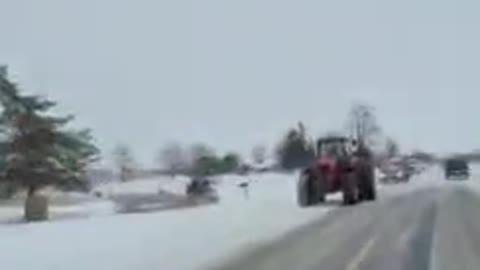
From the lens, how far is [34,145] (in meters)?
75.9

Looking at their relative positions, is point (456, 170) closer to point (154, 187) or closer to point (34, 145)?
point (154, 187)

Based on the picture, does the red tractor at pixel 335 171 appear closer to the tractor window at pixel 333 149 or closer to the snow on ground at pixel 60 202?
the tractor window at pixel 333 149

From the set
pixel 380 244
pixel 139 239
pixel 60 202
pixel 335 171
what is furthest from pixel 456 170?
pixel 139 239

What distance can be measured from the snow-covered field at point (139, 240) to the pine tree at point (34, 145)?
3863cm

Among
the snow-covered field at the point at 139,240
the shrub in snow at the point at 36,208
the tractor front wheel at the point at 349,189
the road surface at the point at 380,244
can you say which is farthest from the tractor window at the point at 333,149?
the shrub in snow at the point at 36,208

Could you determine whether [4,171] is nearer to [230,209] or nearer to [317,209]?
[317,209]

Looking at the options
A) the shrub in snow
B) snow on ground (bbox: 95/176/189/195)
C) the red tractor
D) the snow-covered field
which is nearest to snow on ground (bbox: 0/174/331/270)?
the snow-covered field

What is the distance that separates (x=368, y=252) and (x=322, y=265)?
3.20 m

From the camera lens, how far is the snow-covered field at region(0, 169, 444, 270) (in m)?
18.3

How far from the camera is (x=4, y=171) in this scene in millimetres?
74812

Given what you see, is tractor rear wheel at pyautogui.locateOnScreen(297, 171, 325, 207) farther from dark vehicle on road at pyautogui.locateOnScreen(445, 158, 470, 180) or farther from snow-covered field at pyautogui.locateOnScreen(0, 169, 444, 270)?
dark vehicle on road at pyautogui.locateOnScreen(445, 158, 470, 180)

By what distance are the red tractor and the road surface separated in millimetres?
5291

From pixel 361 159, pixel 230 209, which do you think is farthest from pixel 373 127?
pixel 230 209

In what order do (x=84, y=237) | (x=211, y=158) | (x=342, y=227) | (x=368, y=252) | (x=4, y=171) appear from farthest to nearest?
(x=211, y=158) → (x=4, y=171) → (x=342, y=227) → (x=368, y=252) → (x=84, y=237)
